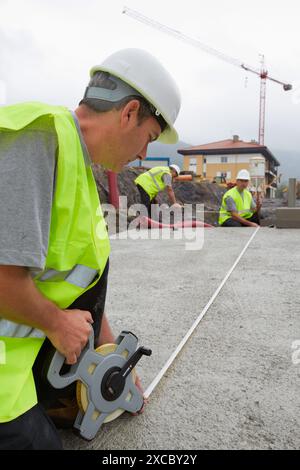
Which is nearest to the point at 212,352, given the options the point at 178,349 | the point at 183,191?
the point at 178,349

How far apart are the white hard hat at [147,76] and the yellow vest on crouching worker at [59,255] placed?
24 centimetres

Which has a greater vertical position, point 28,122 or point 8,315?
point 28,122

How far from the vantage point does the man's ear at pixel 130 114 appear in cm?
125

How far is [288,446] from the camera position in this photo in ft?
4.72

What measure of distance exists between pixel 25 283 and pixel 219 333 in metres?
1.61

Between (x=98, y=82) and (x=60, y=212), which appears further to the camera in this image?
(x=98, y=82)

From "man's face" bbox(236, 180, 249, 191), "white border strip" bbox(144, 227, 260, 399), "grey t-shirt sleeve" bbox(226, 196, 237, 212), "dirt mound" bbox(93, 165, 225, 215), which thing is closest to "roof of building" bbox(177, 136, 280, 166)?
"dirt mound" bbox(93, 165, 225, 215)

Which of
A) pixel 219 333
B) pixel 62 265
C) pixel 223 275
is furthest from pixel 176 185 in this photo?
pixel 62 265

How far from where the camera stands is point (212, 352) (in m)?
2.17

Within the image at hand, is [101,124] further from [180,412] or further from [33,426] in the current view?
[180,412]

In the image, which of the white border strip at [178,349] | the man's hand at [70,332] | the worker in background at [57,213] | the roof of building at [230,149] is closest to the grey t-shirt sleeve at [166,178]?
the white border strip at [178,349]

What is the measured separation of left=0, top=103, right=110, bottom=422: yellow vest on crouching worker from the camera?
1.08 meters

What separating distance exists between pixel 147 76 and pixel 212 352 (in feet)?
4.62

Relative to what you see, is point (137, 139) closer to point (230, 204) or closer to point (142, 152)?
point (142, 152)
